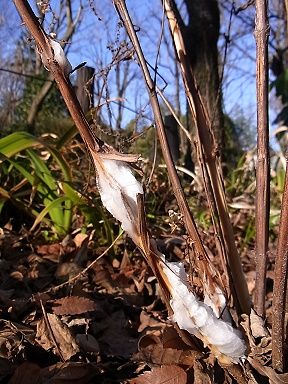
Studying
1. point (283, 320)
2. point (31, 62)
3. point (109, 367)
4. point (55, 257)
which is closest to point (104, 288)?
point (55, 257)

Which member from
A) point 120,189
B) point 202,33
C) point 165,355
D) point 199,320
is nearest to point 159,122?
point 120,189

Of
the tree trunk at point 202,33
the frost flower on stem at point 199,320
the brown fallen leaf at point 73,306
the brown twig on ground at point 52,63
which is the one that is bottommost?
the brown fallen leaf at point 73,306

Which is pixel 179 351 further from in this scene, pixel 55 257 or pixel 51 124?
pixel 51 124

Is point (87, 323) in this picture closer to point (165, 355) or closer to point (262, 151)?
point (165, 355)

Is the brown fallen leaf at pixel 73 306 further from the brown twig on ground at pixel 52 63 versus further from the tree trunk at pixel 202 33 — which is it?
the tree trunk at pixel 202 33

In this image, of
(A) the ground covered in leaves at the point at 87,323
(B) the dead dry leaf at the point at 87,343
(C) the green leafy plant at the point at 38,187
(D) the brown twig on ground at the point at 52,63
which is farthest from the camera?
(C) the green leafy plant at the point at 38,187

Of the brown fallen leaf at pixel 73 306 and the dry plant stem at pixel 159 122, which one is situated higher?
the dry plant stem at pixel 159 122

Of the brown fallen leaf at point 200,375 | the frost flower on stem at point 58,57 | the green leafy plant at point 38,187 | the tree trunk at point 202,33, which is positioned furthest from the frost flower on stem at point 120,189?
the tree trunk at point 202,33
